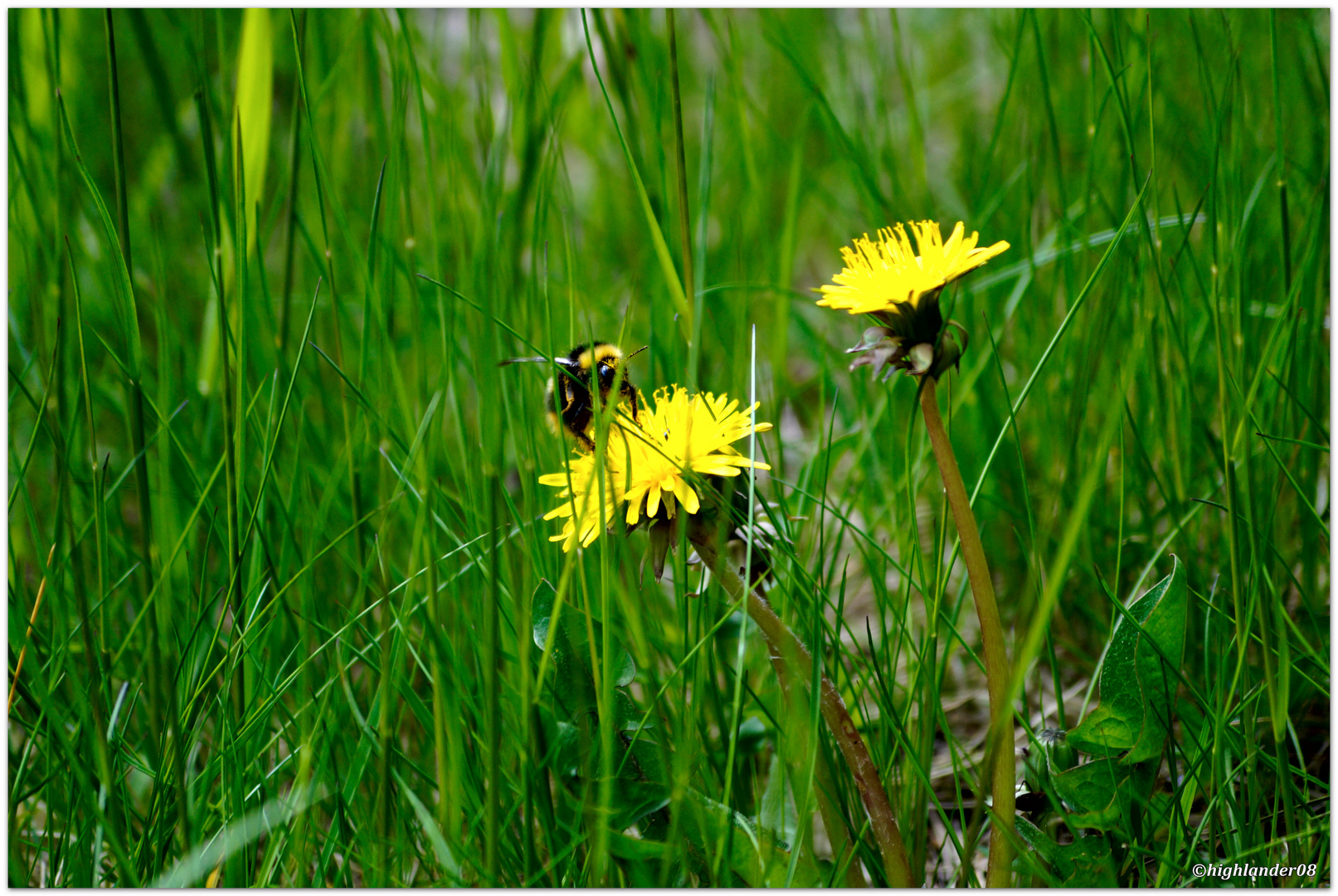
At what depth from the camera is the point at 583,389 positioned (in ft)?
2.63

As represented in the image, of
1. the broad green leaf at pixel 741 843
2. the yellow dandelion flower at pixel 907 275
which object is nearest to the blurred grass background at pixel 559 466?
the broad green leaf at pixel 741 843

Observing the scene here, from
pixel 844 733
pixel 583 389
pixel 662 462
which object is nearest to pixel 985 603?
pixel 844 733

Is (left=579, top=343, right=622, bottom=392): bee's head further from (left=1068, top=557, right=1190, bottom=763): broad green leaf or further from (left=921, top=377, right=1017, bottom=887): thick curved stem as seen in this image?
(left=1068, top=557, right=1190, bottom=763): broad green leaf

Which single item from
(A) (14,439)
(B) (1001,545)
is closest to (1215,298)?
(B) (1001,545)

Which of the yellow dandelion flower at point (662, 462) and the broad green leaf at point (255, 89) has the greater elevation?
the broad green leaf at point (255, 89)

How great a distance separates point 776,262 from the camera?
4.78 feet

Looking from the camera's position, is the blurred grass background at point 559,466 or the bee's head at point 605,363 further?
the bee's head at point 605,363

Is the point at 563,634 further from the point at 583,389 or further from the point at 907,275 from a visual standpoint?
the point at 907,275

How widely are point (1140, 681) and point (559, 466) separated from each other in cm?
56

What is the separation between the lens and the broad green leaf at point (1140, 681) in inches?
26.6

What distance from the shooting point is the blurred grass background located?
704 millimetres

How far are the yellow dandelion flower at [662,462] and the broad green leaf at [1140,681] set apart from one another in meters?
0.34

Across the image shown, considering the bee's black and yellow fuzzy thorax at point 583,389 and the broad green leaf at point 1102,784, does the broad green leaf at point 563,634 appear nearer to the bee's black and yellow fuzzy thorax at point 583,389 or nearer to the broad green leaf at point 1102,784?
the bee's black and yellow fuzzy thorax at point 583,389

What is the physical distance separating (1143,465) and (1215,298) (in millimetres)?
440
